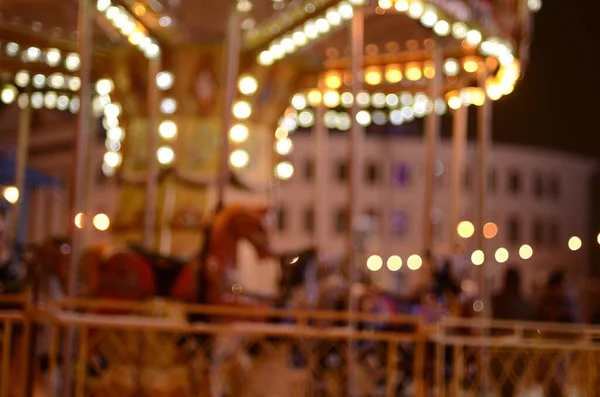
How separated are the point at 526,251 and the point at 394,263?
7.57 metres

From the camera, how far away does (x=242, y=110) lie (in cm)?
1134

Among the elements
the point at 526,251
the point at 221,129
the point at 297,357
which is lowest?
the point at 297,357

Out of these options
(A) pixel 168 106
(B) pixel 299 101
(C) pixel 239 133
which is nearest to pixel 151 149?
(A) pixel 168 106

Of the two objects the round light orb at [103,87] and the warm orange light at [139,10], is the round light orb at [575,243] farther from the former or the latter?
the warm orange light at [139,10]

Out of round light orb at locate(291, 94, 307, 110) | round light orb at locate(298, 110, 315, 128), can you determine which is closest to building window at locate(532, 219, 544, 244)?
round light orb at locate(298, 110, 315, 128)

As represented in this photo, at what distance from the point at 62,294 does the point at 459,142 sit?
538 cm

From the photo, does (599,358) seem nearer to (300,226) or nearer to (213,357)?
(213,357)

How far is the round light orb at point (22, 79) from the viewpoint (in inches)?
484

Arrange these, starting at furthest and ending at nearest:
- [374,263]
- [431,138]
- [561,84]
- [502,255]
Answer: [502,255]
[374,263]
[561,84]
[431,138]

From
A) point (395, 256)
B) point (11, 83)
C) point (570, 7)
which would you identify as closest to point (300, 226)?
point (395, 256)

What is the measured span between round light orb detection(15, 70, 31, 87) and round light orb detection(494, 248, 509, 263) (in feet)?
99.7

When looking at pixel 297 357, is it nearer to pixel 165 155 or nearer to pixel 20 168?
pixel 165 155

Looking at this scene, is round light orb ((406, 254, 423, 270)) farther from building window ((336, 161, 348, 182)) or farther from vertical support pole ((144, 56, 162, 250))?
vertical support pole ((144, 56, 162, 250))

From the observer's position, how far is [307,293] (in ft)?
29.0
